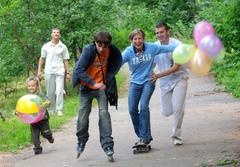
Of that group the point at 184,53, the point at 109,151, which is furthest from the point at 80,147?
the point at 184,53

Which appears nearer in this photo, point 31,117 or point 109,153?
point 109,153

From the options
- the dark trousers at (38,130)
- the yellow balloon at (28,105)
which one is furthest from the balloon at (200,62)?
the dark trousers at (38,130)

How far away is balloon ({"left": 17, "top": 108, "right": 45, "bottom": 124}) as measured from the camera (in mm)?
9688

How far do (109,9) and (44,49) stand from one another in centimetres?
703

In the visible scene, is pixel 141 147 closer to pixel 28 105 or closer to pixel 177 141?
pixel 177 141

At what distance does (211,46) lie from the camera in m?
5.88

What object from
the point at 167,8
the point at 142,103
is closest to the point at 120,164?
the point at 142,103

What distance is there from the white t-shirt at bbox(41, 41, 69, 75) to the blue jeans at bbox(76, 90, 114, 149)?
232 inches

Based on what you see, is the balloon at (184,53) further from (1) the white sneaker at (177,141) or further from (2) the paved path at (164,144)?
(1) the white sneaker at (177,141)

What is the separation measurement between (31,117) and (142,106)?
6.18ft

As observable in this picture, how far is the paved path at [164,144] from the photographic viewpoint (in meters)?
8.61

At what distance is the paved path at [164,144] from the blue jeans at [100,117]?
0.36 meters

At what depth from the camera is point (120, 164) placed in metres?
8.63

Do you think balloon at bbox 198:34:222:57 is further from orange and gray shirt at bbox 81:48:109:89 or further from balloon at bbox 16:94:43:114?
balloon at bbox 16:94:43:114
